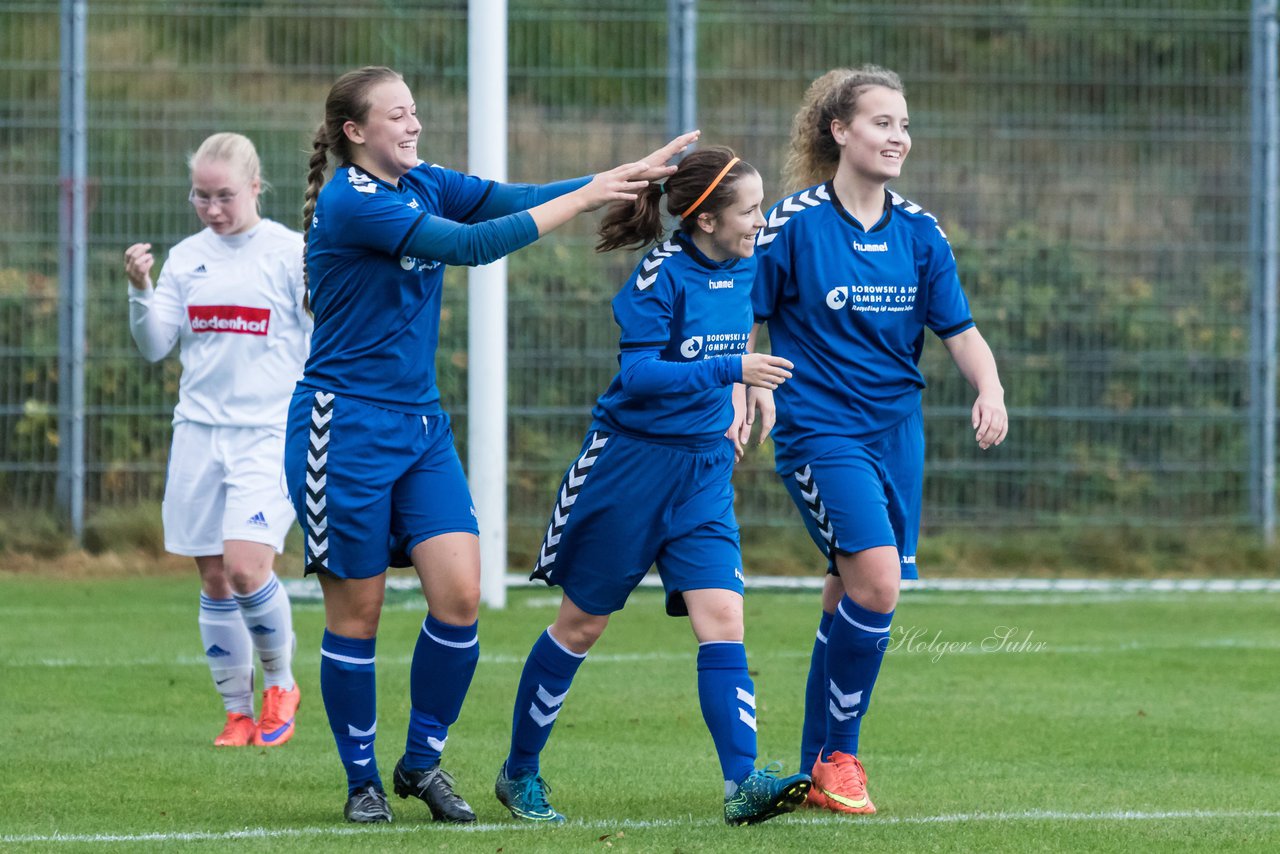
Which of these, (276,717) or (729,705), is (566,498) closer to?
(729,705)

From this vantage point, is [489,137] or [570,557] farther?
[489,137]

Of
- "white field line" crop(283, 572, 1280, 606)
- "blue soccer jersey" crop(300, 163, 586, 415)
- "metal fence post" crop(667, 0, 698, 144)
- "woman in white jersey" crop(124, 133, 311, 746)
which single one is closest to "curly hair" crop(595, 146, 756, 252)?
"blue soccer jersey" crop(300, 163, 586, 415)

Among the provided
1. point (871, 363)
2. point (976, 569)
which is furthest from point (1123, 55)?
point (871, 363)

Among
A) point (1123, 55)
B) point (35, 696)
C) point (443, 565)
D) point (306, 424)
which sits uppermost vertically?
point (1123, 55)

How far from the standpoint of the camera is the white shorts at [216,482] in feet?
21.4

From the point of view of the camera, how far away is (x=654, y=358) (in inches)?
184

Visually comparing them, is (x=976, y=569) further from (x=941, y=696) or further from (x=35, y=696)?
(x=35, y=696)

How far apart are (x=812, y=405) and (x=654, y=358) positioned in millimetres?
708

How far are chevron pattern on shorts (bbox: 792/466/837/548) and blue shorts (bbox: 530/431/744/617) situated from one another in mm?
350

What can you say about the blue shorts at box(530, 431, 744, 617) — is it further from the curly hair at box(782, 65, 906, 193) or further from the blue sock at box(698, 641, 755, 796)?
the curly hair at box(782, 65, 906, 193)

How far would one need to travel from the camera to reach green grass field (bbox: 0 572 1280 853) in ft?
15.3

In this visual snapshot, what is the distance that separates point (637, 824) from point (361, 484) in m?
1.09

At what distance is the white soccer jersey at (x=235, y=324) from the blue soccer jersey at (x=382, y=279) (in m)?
1.76

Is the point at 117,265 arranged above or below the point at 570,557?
above
